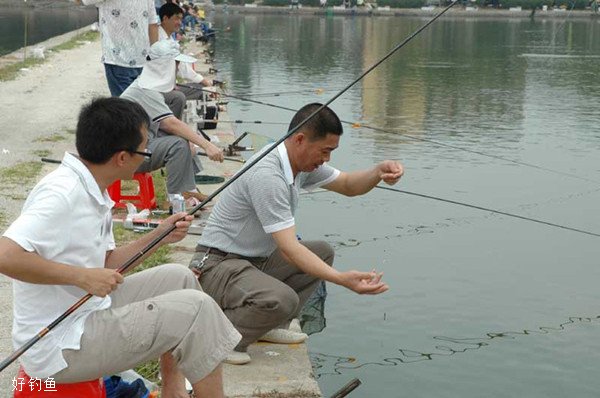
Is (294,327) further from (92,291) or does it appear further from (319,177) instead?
(92,291)

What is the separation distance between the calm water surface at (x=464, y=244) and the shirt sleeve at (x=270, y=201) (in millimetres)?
1159

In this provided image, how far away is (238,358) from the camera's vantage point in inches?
186

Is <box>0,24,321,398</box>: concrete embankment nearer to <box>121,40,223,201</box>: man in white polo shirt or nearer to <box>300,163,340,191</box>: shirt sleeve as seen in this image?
<box>121,40,223,201</box>: man in white polo shirt

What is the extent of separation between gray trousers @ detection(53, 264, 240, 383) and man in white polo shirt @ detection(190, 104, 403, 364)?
85 centimetres

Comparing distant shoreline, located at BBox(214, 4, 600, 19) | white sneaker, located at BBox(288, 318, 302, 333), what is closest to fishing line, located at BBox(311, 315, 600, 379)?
white sneaker, located at BBox(288, 318, 302, 333)

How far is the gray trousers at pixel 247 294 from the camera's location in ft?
15.2

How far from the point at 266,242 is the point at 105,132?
142 cm

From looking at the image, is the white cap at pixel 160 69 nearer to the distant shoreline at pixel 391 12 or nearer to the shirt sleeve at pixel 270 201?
the shirt sleeve at pixel 270 201

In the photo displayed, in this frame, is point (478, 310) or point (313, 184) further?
point (478, 310)

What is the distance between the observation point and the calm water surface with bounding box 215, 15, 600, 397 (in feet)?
19.2

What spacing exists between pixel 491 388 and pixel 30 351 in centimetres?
287

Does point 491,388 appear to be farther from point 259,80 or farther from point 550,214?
point 259,80

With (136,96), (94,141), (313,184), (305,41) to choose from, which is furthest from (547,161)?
(305,41)

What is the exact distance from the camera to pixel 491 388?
561cm
